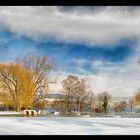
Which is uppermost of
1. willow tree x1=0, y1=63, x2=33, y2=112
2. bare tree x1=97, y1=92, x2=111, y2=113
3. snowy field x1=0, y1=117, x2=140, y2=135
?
willow tree x1=0, y1=63, x2=33, y2=112

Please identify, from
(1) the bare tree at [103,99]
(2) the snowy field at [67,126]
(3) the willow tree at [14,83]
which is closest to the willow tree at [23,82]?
(3) the willow tree at [14,83]

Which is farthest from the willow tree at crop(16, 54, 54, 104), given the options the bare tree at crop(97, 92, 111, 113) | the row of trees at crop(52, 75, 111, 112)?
the bare tree at crop(97, 92, 111, 113)

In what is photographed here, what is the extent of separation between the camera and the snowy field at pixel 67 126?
4008mm

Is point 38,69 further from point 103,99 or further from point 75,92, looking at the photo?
point 103,99

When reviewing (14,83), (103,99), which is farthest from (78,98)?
(14,83)

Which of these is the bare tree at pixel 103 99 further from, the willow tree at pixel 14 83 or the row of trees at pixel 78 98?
the willow tree at pixel 14 83

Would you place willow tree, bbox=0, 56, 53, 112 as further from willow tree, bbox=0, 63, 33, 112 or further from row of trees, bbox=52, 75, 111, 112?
row of trees, bbox=52, 75, 111, 112

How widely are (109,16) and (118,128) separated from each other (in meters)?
1.05

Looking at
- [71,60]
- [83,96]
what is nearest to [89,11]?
[71,60]

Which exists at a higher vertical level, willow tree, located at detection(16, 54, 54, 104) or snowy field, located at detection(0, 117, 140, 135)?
willow tree, located at detection(16, 54, 54, 104)

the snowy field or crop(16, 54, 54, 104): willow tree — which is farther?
crop(16, 54, 54, 104): willow tree

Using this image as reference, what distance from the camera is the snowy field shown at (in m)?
4.01

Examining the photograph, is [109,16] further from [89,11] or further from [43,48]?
[43,48]

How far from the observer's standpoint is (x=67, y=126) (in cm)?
Result: 408
